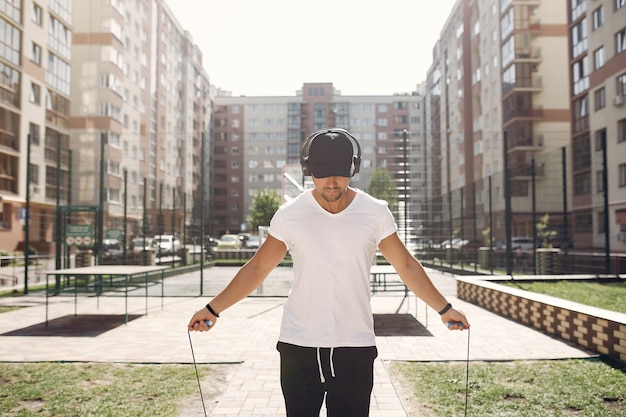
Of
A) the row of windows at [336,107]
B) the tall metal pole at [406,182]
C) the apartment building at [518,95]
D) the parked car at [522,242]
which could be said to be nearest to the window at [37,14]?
the apartment building at [518,95]

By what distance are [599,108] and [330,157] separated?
1388 inches

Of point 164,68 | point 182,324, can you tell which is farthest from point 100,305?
point 164,68

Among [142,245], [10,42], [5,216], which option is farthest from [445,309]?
[10,42]

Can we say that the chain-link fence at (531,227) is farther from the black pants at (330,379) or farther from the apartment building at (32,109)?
the apartment building at (32,109)

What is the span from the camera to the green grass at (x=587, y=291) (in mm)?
8477

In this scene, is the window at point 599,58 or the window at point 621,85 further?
the window at point 599,58

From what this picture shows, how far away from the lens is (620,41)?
96.8 ft

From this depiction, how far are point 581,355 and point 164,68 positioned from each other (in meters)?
60.9

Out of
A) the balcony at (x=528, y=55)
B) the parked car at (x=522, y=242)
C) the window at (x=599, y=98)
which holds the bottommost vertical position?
the parked car at (x=522, y=242)

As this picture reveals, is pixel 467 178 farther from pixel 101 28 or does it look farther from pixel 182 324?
pixel 182 324

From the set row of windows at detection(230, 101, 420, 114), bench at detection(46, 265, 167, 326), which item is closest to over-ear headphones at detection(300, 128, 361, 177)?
bench at detection(46, 265, 167, 326)

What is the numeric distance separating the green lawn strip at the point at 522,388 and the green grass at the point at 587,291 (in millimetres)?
3124

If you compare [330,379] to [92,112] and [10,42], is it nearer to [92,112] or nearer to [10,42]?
[10,42]

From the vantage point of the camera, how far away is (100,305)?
1104 centimetres
